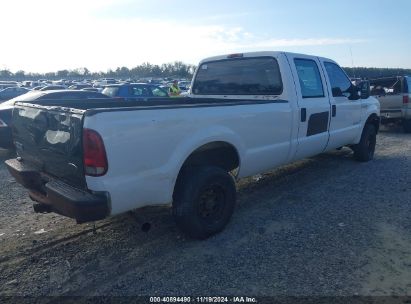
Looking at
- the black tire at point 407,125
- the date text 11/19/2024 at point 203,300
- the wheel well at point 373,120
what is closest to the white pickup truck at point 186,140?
the date text 11/19/2024 at point 203,300

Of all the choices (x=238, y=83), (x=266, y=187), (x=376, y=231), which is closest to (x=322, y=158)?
(x=266, y=187)

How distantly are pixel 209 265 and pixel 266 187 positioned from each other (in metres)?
2.63

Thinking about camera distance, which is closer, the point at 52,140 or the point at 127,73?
the point at 52,140

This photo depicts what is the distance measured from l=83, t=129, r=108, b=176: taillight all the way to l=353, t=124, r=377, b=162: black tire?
5.80m

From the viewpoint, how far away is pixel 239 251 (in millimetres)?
3770

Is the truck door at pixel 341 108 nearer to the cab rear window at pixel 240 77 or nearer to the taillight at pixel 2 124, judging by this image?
the cab rear window at pixel 240 77

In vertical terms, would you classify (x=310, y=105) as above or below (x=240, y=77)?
below

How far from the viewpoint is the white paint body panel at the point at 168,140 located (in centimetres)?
311

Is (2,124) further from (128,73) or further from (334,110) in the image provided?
(128,73)

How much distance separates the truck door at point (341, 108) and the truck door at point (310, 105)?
9.5 inches

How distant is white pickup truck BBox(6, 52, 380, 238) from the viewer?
312 cm

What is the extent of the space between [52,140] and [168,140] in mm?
1098

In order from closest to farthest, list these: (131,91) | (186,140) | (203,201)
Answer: (186,140), (203,201), (131,91)

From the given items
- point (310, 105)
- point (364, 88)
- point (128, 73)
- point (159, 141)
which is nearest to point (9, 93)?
point (364, 88)
